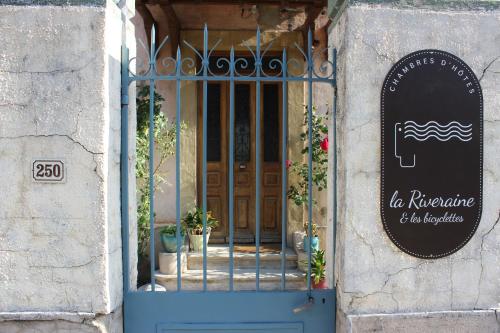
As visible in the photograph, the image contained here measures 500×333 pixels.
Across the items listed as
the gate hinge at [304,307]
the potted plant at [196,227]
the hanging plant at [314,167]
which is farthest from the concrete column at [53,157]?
the hanging plant at [314,167]

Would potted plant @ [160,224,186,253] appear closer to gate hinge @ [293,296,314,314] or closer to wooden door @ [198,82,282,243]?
wooden door @ [198,82,282,243]

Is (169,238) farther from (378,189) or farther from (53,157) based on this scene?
(378,189)

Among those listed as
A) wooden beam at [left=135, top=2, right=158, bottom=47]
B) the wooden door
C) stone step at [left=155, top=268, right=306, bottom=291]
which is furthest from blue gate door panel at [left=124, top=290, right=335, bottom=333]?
wooden beam at [left=135, top=2, right=158, bottom=47]

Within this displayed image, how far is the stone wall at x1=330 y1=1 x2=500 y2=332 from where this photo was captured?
10.4 feet

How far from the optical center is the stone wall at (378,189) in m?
3.16

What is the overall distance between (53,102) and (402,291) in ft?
7.77

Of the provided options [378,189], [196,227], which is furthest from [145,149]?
[378,189]

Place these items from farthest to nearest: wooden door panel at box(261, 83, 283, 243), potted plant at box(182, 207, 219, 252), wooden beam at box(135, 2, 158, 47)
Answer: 1. wooden door panel at box(261, 83, 283, 243)
2. potted plant at box(182, 207, 219, 252)
3. wooden beam at box(135, 2, 158, 47)

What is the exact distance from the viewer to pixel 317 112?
6852 millimetres

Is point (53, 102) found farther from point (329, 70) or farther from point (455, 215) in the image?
point (455, 215)

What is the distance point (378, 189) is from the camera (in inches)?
125

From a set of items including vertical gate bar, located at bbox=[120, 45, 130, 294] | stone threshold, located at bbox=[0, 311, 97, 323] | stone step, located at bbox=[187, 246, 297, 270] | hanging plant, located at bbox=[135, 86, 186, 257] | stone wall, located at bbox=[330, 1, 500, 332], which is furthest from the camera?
stone step, located at bbox=[187, 246, 297, 270]

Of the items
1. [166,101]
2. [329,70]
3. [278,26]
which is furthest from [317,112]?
[329,70]

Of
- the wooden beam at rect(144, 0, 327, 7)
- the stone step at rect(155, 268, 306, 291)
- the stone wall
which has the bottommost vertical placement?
the stone step at rect(155, 268, 306, 291)
